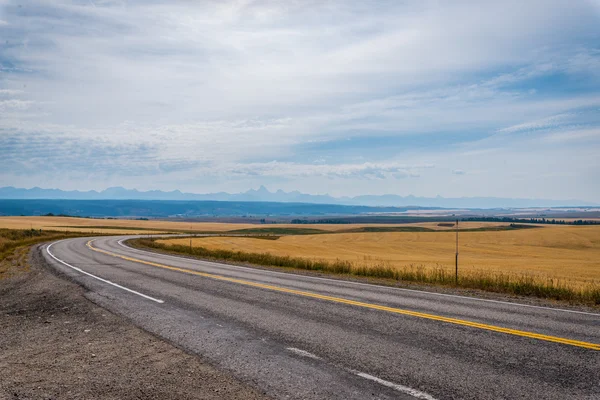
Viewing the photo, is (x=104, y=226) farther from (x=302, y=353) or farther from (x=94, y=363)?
(x=302, y=353)

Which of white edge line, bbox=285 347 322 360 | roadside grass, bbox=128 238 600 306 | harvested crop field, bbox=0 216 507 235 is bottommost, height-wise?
harvested crop field, bbox=0 216 507 235

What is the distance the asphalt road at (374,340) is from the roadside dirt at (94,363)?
399mm

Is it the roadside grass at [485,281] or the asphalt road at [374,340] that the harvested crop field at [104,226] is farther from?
the asphalt road at [374,340]

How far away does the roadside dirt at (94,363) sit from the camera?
19.5 ft

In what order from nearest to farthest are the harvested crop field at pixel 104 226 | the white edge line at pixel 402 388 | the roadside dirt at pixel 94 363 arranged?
1. the white edge line at pixel 402 388
2. the roadside dirt at pixel 94 363
3. the harvested crop field at pixel 104 226

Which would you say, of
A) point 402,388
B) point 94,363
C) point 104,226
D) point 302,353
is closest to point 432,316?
point 302,353

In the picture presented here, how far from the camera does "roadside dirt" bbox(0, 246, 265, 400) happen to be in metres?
5.95

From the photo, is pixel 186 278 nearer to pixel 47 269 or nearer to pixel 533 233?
pixel 47 269

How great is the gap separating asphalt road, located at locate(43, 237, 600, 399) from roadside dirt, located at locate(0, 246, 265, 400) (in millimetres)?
399

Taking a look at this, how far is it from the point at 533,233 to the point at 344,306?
81.4m

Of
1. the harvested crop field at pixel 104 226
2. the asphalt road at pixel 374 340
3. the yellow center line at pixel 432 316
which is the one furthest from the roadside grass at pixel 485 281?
the harvested crop field at pixel 104 226

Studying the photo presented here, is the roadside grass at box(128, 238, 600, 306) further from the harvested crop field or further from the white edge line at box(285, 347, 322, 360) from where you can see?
the harvested crop field

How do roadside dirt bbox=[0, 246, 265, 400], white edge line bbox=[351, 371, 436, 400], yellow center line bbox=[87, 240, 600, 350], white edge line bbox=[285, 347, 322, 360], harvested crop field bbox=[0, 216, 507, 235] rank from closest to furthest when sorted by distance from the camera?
white edge line bbox=[351, 371, 436, 400] < roadside dirt bbox=[0, 246, 265, 400] < white edge line bbox=[285, 347, 322, 360] < yellow center line bbox=[87, 240, 600, 350] < harvested crop field bbox=[0, 216, 507, 235]

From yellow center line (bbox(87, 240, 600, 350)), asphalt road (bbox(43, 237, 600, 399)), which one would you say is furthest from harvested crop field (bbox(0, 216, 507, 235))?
asphalt road (bbox(43, 237, 600, 399))
